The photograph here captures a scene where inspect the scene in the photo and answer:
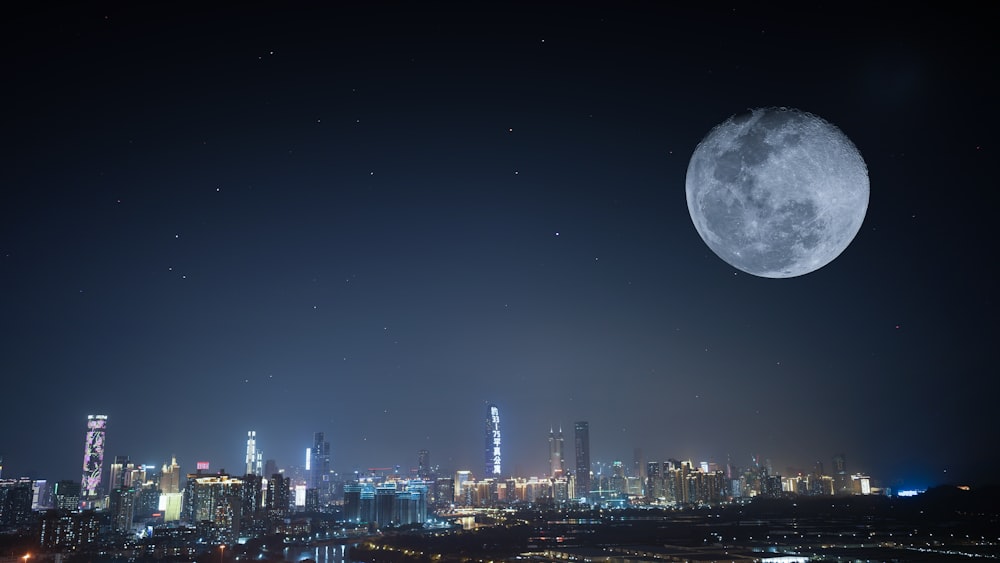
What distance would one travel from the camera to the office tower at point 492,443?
151 metres

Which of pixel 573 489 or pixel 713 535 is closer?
pixel 713 535

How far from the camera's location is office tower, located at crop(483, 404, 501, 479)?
151000 millimetres

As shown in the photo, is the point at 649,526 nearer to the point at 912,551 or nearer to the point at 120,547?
the point at 912,551

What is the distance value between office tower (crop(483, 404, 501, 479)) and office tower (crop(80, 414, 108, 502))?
244ft

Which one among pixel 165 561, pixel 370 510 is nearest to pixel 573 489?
pixel 370 510

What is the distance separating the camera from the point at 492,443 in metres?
154

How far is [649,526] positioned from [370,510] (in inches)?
1501

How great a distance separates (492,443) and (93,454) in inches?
3066

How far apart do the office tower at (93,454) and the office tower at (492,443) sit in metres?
74.5

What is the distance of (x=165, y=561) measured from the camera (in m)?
Answer: 44.7

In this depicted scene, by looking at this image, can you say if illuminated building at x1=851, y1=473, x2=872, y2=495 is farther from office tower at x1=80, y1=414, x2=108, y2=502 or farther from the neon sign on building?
office tower at x1=80, y1=414, x2=108, y2=502

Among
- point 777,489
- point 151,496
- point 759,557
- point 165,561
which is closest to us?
point 759,557

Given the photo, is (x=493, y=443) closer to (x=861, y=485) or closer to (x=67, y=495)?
(x=861, y=485)

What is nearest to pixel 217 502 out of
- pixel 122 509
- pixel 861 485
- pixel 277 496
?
pixel 277 496
